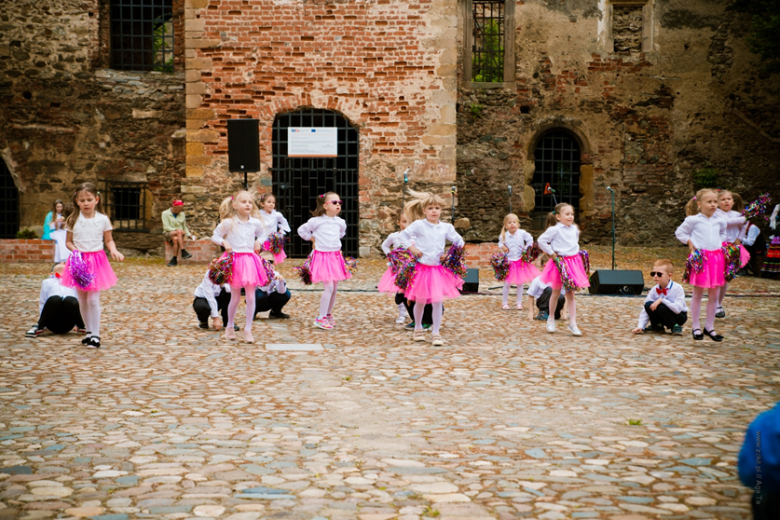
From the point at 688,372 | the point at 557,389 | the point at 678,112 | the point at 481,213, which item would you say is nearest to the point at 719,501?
the point at 557,389

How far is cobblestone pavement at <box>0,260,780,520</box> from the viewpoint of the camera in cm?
363

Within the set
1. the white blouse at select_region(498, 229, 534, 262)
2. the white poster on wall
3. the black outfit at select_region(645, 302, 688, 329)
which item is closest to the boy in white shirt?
the black outfit at select_region(645, 302, 688, 329)

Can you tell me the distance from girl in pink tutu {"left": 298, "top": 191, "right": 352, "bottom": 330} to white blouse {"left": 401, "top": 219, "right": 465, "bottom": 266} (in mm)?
1202

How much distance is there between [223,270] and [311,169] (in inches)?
438

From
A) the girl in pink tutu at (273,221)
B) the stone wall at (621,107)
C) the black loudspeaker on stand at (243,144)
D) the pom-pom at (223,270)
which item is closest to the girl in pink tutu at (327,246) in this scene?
the girl in pink tutu at (273,221)

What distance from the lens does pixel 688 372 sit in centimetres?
679

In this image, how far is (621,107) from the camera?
22891 mm

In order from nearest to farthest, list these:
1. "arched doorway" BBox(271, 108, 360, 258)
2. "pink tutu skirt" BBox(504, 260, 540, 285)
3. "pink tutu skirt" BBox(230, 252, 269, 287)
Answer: "pink tutu skirt" BBox(230, 252, 269, 287) < "pink tutu skirt" BBox(504, 260, 540, 285) < "arched doorway" BBox(271, 108, 360, 258)

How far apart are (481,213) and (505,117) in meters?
2.86

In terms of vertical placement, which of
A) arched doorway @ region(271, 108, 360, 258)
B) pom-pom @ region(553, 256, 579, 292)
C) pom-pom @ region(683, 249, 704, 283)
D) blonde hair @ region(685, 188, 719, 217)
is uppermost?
arched doorway @ region(271, 108, 360, 258)

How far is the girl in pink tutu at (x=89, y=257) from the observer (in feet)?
26.0

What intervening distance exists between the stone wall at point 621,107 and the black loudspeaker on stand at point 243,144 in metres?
7.91

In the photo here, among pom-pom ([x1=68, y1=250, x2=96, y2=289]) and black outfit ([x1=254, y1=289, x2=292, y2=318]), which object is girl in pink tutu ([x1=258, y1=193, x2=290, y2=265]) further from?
pom-pom ([x1=68, y1=250, x2=96, y2=289])

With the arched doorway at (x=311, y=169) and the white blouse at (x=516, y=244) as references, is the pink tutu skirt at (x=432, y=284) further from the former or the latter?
the arched doorway at (x=311, y=169)
